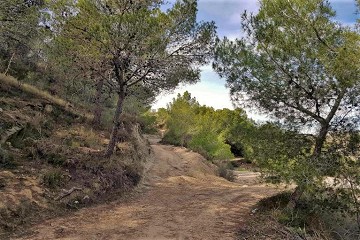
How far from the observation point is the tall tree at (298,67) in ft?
31.0

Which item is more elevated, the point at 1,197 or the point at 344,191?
the point at 344,191

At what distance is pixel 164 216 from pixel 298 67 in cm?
602

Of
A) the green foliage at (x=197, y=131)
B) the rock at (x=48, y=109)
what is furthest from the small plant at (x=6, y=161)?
the green foliage at (x=197, y=131)

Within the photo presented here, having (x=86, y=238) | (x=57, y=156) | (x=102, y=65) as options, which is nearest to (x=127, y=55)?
(x=102, y=65)

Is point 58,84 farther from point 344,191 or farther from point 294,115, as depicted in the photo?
point 344,191

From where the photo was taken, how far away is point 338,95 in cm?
994

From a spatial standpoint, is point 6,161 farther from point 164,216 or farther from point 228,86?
point 228,86

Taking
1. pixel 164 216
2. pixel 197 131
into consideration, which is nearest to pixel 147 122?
pixel 197 131

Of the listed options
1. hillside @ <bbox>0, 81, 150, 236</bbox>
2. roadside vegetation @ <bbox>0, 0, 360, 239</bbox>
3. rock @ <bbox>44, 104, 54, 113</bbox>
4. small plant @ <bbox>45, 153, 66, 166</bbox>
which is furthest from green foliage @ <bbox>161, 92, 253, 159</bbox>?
small plant @ <bbox>45, 153, 66, 166</bbox>

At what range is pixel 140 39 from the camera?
11.5 m

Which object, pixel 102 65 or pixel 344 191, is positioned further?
pixel 102 65

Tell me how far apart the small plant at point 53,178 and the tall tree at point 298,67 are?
623 cm

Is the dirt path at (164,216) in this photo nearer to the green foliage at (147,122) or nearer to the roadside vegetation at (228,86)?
the roadside vegetation at (228,86)

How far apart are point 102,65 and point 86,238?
7480 millimetres
